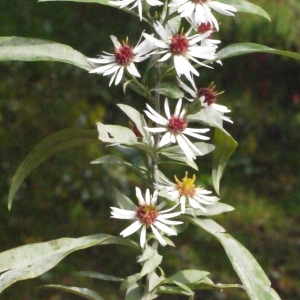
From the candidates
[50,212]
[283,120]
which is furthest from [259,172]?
[50,212]

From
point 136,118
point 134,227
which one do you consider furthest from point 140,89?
point 134,227

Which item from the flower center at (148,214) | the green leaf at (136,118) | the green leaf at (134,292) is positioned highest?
the green leaf at (136,118)

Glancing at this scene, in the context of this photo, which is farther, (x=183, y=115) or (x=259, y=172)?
(x=259, y=172)

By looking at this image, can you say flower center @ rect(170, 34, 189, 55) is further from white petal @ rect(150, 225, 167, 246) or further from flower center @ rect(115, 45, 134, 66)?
white petal @ rect(150, 225, 167, 246)

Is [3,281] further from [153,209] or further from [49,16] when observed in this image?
[49,16]

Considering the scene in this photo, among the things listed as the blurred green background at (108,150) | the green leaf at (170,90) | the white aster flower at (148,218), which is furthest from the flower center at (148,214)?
the blurred green background at (108,150)

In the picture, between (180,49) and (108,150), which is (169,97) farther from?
(108,150)

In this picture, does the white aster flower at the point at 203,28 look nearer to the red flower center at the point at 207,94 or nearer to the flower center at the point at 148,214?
the red flower center at the point at 207,94
